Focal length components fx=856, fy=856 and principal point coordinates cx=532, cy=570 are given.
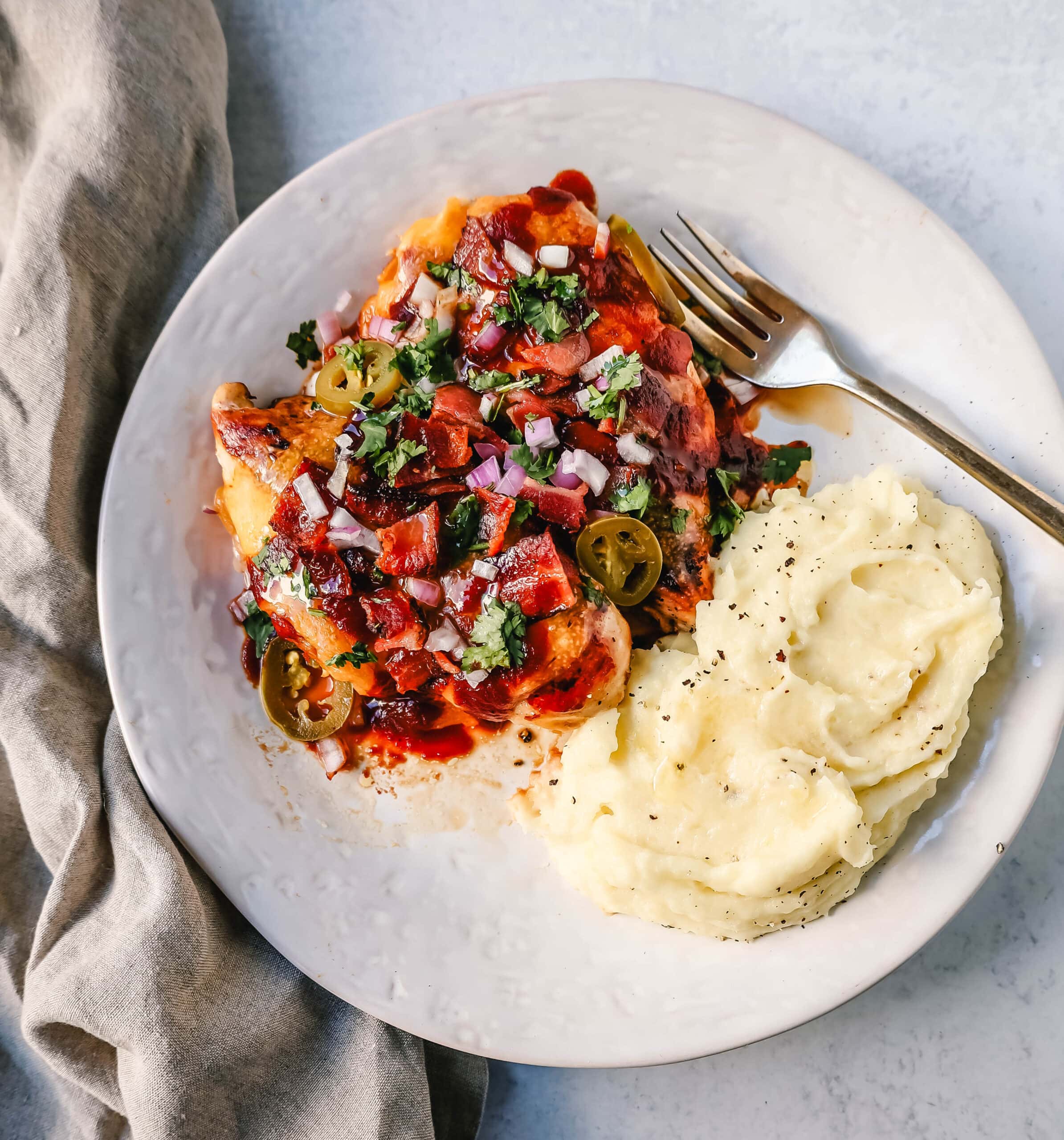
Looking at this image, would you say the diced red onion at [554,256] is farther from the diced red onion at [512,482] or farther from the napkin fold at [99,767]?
the napkin fold at [99,767]

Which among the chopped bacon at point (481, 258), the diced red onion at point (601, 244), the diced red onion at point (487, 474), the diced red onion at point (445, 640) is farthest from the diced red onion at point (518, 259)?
the diced red onion at point (445, 640)

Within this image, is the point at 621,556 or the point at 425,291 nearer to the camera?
the point at 621,556

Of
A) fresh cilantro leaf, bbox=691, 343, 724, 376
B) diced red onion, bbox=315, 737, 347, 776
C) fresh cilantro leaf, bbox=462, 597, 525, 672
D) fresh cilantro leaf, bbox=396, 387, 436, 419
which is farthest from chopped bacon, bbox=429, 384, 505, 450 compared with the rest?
diced red onion, bbox=315, 737, 347, 776

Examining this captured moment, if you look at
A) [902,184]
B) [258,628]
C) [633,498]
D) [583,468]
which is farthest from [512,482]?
[902,184]

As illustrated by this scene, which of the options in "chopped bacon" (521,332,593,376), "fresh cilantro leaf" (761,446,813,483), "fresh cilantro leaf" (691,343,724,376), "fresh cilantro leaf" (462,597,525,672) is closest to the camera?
"fresh cilantro leaf" (462,597,525,672)

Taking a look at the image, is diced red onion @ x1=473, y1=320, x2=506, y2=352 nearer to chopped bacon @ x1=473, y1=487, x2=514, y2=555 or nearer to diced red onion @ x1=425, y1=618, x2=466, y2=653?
chopped bacon @ x1=473, y1=487, x2=514, y2=555

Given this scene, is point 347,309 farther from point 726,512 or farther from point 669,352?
point 726,512
